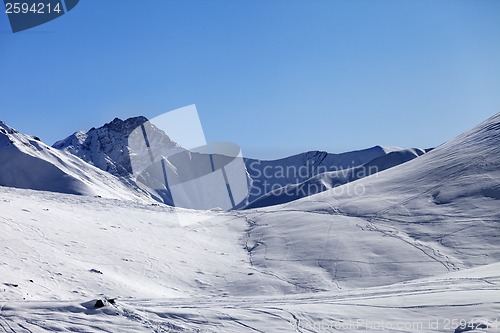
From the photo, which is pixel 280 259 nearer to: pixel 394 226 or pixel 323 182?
pixel 394 226

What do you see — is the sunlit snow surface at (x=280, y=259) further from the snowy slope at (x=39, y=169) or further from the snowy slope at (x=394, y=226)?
the snowy slope at (x=39, y=169)

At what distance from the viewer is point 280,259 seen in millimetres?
22703

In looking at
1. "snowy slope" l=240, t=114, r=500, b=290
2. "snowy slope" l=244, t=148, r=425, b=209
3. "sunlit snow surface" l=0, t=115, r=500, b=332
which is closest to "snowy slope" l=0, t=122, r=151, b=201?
"snowy slope" l=244, t=148, r=425, b=209

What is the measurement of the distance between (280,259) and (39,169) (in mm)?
84609

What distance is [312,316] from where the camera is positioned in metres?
11.5

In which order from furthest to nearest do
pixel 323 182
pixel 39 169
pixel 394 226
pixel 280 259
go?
pixel 39 169
pixel 323 182
pixel 394 226
pixel 280 259

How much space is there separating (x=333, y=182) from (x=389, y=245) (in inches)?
2913

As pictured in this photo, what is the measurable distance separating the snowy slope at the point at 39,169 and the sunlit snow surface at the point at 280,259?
202 ft

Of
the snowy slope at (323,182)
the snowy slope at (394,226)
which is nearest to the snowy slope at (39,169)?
the snowy slope at (323,182)

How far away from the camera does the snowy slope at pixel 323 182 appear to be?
3413 inches

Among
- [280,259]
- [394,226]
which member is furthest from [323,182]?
[280,259]

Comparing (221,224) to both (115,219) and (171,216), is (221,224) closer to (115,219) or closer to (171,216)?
(171,216)

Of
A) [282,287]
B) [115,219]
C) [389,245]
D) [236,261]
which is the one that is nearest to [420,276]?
[389,245]

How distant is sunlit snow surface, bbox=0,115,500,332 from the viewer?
11.1 metres
